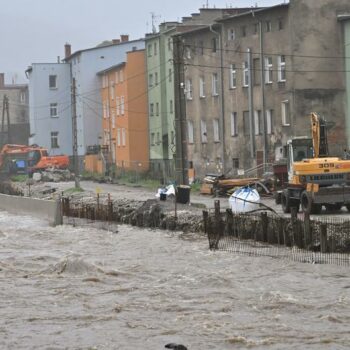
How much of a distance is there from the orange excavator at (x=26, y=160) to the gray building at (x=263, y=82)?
71.0 ft

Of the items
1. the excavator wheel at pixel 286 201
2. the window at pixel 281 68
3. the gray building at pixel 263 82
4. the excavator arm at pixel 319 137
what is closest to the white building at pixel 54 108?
the gray building at pixel 263 82

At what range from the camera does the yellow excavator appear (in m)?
32.6

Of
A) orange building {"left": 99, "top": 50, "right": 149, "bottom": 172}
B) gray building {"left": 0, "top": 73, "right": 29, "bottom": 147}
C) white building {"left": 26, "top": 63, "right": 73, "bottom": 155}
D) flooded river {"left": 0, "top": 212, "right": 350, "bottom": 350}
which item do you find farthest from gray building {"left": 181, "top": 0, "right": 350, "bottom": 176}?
gray building {"left": 0, "top": 73, "right": 29, "bottom": 147}

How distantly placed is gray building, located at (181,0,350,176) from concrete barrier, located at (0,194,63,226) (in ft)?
54.8

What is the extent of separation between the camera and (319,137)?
113ft

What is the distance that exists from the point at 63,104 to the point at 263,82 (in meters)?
51.1

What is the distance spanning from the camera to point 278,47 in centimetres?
5600

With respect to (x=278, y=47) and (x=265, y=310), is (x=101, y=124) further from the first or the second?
(x=265, y=310)

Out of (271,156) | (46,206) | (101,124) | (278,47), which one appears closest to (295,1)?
(278,47)

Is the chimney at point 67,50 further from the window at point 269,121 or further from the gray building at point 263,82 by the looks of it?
the window at point 269,121

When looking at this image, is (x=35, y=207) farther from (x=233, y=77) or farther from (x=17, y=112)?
(x=17, y=112)

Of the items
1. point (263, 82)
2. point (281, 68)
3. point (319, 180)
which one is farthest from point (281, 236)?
point (263, 82)

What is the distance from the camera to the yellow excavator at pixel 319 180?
3256 cm

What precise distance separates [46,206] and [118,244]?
1077 centimetres
